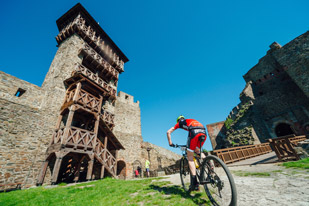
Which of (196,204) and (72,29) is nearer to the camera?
(196,204)

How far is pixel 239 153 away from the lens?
10680mm

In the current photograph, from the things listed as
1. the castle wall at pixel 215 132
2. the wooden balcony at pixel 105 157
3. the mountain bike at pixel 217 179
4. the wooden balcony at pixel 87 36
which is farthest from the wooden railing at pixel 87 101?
the castle wall at pixel 215 132

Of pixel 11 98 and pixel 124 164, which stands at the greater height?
pixel 11 98

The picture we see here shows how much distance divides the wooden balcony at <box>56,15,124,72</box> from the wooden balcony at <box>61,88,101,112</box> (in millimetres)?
7952

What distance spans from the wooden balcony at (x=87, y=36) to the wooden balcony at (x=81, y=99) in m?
7.95

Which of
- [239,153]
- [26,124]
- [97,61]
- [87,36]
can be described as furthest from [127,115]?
[239,153]

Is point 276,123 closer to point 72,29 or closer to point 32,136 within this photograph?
point 32,136

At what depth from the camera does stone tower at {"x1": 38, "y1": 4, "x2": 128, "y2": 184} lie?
28.3 feet

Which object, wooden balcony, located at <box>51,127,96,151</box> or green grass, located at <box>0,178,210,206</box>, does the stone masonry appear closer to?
wooden balcony, located at <box>51,127,96,151</box>

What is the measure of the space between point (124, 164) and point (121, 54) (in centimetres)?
→ 1668

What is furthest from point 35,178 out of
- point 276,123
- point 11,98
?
point 276,123

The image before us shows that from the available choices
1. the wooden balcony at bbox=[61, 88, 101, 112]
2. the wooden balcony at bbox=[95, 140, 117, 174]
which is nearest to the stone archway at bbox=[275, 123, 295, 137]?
the wooden balcony at bbox=[95, 140, 117, 174]

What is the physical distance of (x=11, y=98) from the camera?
8.72 meters

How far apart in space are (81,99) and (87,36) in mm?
9366
